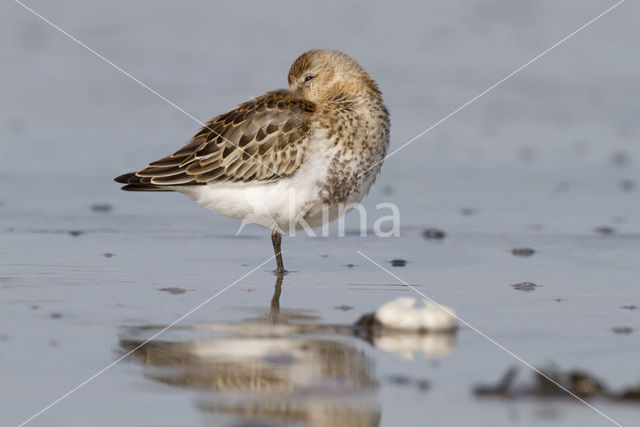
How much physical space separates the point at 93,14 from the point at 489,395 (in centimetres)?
1071

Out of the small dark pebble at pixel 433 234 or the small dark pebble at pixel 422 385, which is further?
the small dark pebble at pixel 433 234

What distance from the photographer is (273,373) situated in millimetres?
4105

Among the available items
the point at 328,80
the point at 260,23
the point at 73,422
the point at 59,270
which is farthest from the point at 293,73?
the point at 260,23

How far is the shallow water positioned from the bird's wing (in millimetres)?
536

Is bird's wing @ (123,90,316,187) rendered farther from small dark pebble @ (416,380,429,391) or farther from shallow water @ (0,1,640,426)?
small dark pebble @ (416,380,429,391)

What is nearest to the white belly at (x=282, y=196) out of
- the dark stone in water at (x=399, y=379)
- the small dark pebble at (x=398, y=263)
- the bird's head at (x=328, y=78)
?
the small dark pebble at (x=398, y=263)

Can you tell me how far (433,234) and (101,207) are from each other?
256 cm

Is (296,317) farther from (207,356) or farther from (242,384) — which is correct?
(242,384)

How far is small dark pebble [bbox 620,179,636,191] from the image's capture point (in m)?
8.56

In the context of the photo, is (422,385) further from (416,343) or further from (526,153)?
(526,153)

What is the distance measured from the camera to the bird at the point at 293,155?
6230 mm

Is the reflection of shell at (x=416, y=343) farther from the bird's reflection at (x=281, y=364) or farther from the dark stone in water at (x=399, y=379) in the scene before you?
the dark stone in water at (x=399, y=379)

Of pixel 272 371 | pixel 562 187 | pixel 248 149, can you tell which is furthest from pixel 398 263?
pixel 562 187

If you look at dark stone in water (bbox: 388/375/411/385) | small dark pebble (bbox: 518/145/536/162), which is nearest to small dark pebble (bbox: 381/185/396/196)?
small dark pebble (bbox: 518/145/536/162)
